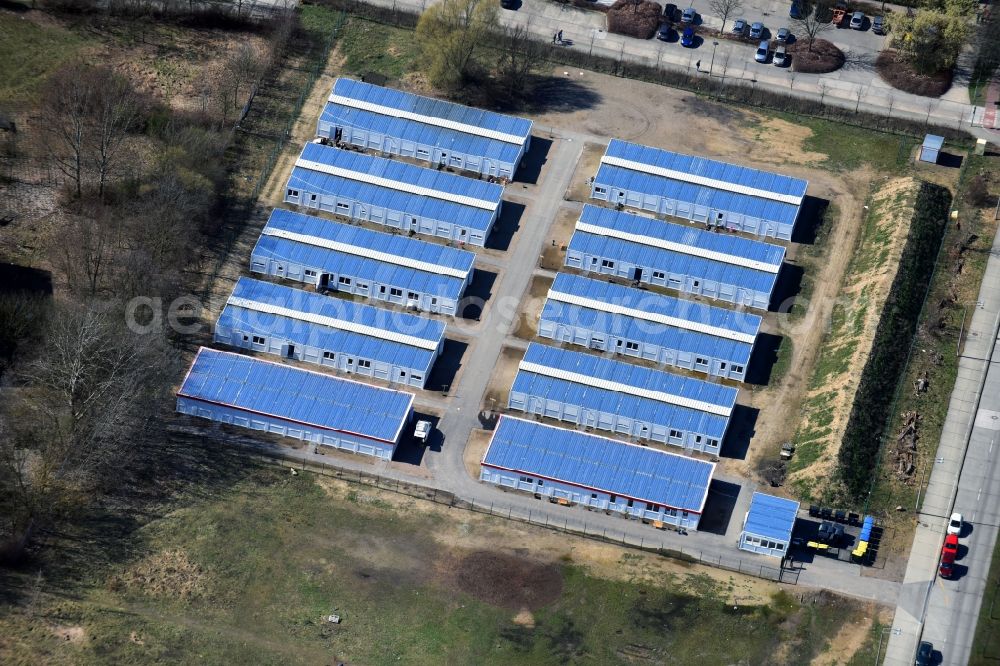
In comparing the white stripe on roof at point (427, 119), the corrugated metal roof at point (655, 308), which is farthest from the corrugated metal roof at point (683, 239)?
the white stripe on roof at point (427, 119)

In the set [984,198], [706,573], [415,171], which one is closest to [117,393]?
[415,171]

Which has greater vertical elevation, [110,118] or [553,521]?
[110,118]

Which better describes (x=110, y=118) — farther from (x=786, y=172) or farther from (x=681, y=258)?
(x=786, y=172)

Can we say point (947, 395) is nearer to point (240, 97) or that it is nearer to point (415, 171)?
point (415, 171)

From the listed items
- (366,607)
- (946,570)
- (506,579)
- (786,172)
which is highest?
(786,172)

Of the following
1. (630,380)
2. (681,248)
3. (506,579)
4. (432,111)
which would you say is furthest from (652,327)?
(432,111)

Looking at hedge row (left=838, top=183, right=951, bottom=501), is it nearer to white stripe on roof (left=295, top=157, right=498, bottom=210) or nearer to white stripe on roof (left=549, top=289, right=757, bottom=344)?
white stripe on roof (left=549, top=289, right=757, bottom=344)

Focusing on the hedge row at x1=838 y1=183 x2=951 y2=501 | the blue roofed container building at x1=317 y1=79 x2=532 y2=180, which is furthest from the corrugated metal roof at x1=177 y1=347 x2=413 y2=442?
the hedge row at x1=838 y1=183 x2=951 y2=501

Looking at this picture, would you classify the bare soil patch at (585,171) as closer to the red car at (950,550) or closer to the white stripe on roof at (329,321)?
the white stripe on roof at (329,321)
